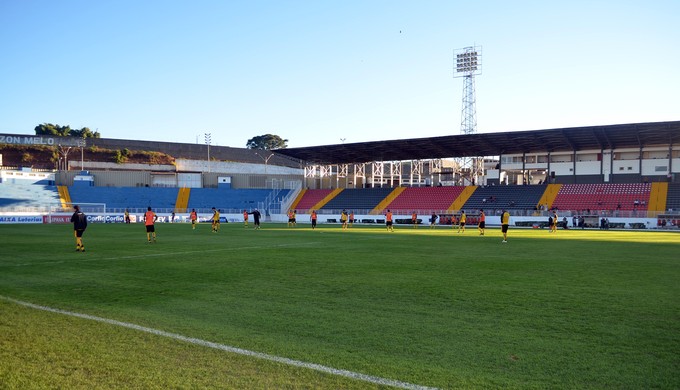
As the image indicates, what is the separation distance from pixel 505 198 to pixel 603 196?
9.96 m

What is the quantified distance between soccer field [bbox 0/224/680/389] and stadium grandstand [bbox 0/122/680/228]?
42473mm

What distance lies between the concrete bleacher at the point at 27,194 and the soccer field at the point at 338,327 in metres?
54.9

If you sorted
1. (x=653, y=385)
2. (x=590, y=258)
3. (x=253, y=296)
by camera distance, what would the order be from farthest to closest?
(x=590, y=258) → (x=253, y=296) → (x=653, y=385)

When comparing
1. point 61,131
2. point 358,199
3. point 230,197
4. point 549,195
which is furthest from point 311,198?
point 61,131

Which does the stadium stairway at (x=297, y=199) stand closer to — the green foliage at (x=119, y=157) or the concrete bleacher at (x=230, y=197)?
the concrete bleacher at (x=230, y=197)

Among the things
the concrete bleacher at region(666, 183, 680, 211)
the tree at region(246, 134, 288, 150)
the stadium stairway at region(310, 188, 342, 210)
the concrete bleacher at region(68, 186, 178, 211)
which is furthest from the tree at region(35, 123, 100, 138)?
the concrete bleacher at region(666, 183, 680, 211)

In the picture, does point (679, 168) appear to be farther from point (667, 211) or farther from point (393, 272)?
point (393, 272)

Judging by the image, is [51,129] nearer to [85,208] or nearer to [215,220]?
[85,208]

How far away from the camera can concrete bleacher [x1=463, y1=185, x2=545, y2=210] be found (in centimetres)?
5673

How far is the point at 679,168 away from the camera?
56.1 m

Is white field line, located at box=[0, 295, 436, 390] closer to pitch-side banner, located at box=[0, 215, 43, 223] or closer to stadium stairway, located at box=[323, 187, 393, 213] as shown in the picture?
pitch-side banner, located at box=[0, 215, 43, 223]

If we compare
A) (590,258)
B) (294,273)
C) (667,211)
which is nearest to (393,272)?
(294,273)

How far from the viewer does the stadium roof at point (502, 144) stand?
50812mm

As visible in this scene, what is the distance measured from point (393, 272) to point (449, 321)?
5.99m
